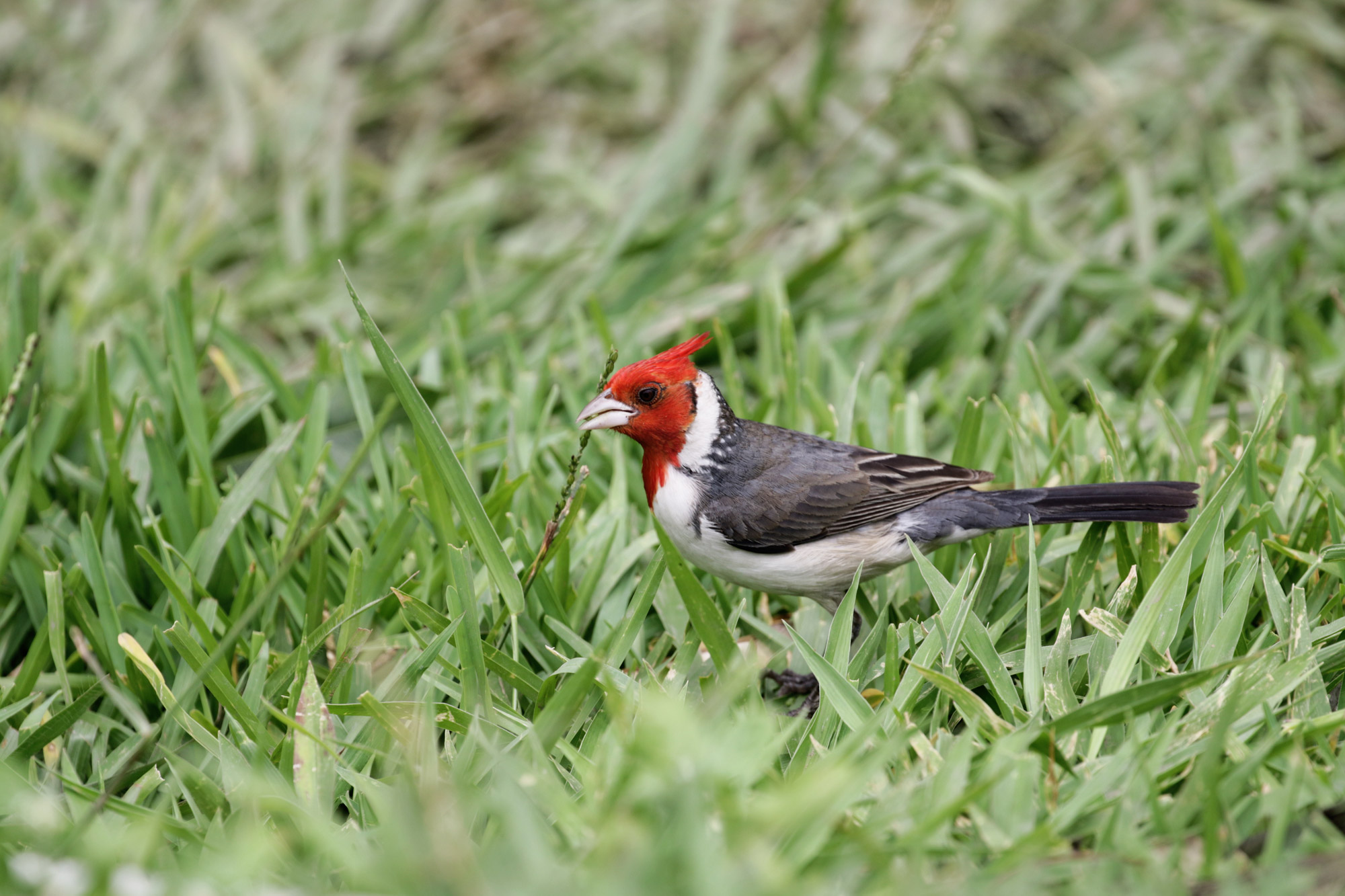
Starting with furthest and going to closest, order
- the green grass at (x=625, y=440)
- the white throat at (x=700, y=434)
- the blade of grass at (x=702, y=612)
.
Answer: the white throat at (x=700, y=434) < the blade of grass at (x=702, y=612) < the green grass at (x=625, y=440)

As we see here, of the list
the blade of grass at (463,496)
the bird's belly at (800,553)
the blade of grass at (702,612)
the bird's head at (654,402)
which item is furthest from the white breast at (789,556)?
the blade of grass at (463,496)

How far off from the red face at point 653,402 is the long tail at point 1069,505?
72 centimetres

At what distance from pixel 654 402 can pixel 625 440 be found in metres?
0.85

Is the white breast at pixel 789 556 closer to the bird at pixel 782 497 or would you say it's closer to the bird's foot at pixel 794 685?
the bird at pixel 782 497

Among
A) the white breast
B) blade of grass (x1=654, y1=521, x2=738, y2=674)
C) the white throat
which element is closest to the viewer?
blade of grass (x1=654, y1=521, x2=738, y2=674)

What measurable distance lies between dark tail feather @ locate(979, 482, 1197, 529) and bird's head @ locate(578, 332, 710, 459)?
0.90 m

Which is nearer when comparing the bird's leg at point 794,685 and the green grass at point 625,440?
the green grass at point 625,440

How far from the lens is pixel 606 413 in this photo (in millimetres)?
3057

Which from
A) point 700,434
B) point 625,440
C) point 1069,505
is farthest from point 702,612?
point 625,440

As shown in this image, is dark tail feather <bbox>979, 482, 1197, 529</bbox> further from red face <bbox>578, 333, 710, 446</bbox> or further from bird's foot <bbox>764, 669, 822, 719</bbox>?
red face <bbox>578, 333, 710, 446</bbox>

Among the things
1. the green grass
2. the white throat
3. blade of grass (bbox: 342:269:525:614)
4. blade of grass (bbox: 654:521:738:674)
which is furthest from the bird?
blade of grass (bbox: 342:269:525:614)

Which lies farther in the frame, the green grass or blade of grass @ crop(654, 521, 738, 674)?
blade of grass @ crop(654, 521, 738, 674)

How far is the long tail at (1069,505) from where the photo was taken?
279 centimetres

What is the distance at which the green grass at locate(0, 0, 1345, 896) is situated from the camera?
2098mm
